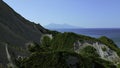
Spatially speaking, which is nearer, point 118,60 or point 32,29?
point 118,60

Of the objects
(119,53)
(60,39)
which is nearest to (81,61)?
(60,39)

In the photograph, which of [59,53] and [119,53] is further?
[119,53]

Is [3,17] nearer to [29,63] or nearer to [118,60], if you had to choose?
[118,60]

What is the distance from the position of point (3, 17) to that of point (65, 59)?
1243 inches

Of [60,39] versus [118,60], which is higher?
[60,39]

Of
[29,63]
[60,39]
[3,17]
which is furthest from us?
[3,17]

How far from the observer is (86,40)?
41.7 meters

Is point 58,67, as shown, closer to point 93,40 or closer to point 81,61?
point 81,61

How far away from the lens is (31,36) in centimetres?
5394

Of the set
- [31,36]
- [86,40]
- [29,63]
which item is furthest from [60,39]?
[29,63]

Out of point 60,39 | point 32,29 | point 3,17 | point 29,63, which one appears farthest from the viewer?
point 32,29

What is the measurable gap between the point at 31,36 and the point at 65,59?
31010 mm

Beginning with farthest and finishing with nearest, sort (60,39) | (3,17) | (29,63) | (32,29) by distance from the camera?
(32,29) < (3,17) < (60,39) < (29,63)

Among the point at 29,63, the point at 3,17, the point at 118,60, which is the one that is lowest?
the point at 118,60
